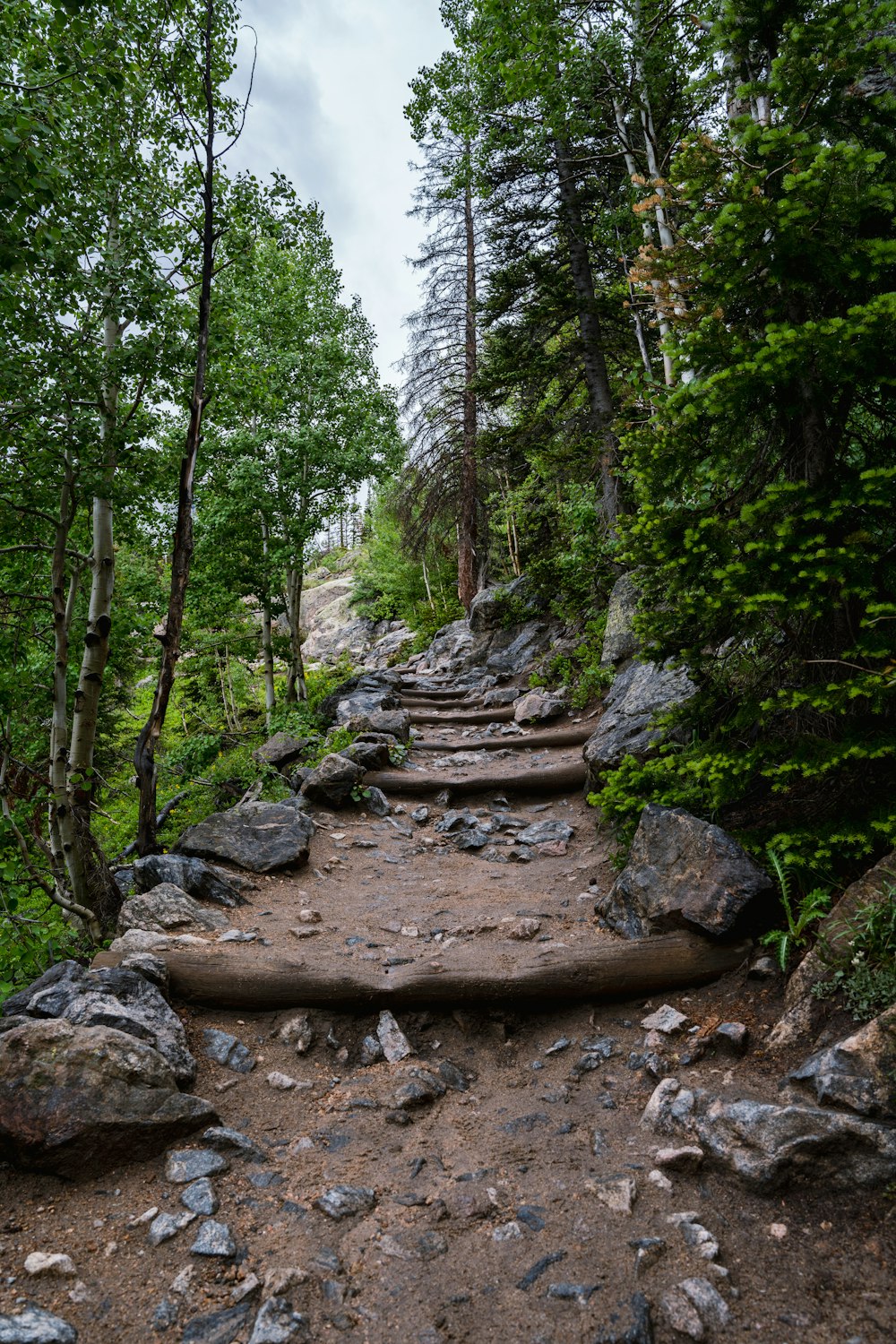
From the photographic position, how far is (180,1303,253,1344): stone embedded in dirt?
2158 millimetres

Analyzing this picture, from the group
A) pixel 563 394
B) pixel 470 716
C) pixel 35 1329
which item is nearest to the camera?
pixel 35 1329

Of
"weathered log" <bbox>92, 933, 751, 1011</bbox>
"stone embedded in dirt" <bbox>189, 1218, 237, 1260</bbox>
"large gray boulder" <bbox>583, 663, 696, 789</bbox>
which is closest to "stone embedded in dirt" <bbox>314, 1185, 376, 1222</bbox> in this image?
"stone embedded in dirt" <bbox>189, 1218, 237, 1260</bbox>

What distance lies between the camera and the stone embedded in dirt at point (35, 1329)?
2.03m

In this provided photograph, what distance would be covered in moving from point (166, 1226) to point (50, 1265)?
413mm

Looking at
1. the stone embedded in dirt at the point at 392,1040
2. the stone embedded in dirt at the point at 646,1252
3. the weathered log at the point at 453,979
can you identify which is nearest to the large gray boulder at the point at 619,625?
the weathered log at the point at 453,979

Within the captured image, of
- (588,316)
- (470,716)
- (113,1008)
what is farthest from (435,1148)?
(588,316)

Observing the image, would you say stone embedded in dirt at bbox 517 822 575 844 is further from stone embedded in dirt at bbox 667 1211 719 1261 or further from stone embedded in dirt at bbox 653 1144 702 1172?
stone embedded in dirt at bbox 667 1211 719 1261

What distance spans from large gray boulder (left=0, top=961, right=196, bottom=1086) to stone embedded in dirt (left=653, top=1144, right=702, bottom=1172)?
2484mm

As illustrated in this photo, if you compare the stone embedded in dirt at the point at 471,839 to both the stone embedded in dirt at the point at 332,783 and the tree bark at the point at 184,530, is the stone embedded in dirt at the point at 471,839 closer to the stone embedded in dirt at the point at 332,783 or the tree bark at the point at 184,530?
the stone embedded in dirt at the point at 332,783

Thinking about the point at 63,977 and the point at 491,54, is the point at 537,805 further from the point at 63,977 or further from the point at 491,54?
the point at 491,54

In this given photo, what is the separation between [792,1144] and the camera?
8.46ft

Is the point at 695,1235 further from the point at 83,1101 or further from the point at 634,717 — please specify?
the point at 634,717

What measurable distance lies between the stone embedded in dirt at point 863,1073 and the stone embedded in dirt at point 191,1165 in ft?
8.98

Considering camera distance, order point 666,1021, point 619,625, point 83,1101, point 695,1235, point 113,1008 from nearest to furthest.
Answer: point 695,1235 → point 83,1101 → point 113,1008 → point 666,1021 → point 619,625
